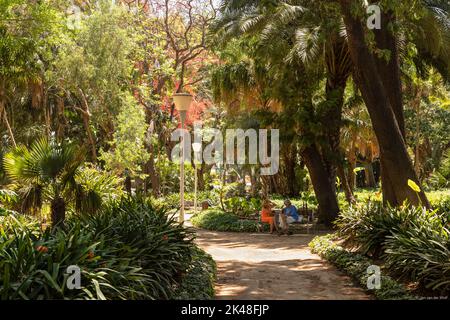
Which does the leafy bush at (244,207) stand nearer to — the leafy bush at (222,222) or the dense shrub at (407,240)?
the leafy bush at (222,222)

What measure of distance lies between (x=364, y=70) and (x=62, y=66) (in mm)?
12979

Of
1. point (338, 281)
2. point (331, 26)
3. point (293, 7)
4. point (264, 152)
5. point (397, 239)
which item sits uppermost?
point (293, 7)

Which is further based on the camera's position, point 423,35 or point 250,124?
point 250,124

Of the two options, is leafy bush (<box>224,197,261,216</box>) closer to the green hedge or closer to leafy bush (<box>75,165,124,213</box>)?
leafy bush (<box>75,165,124,213</box>)

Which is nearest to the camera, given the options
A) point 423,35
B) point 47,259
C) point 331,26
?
point 47,259

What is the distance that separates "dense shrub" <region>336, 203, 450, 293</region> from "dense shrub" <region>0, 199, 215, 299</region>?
3230mm

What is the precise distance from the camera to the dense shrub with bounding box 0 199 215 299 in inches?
203

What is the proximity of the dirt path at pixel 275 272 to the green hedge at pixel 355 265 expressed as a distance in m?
0.15

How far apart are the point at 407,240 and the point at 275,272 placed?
9.32 feet

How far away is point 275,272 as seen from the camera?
33.5 ft

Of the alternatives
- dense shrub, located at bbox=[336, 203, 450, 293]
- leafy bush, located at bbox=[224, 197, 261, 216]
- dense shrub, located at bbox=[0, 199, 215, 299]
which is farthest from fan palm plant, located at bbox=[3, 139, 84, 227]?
leafy bush, located at bbox=[224, 197, 261, 216]

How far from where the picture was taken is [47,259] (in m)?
5.59
